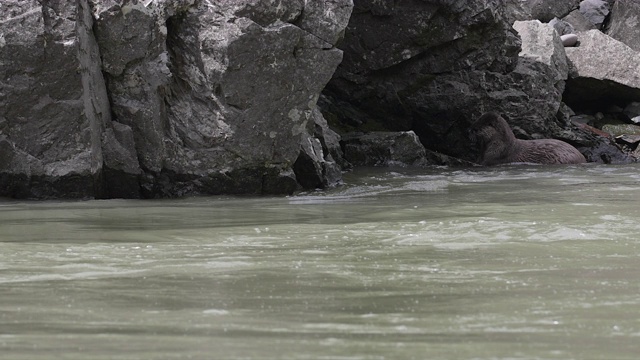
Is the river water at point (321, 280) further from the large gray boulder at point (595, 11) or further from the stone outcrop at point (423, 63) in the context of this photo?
the large gray boulder at point (595, 11)

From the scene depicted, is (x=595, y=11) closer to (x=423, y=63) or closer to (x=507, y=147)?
(x=423, y=63)

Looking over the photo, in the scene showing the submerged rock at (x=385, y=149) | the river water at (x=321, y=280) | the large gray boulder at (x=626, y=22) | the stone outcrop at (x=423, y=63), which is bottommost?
the river water at (x=321, y=280)

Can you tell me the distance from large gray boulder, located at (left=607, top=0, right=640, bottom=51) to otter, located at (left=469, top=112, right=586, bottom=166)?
718 cm

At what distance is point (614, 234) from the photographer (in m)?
5.23

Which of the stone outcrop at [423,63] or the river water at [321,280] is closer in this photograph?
the river water at [321,280]

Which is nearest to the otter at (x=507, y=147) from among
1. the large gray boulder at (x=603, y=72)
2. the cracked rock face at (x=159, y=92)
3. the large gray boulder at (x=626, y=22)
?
the large gray boulder at (x=603, y=72)

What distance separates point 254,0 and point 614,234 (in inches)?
145

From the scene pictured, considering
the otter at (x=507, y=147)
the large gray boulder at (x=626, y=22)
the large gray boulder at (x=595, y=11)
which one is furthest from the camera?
the large gray boulder at (x=595, y=11)

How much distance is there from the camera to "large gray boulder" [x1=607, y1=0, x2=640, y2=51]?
18766 millimetres

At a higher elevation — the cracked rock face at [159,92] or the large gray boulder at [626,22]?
the large gray boulder at [626,22]

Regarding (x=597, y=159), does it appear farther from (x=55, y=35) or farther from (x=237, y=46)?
(x=55, y=35)

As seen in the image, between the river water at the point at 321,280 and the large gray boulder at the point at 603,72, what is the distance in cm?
862

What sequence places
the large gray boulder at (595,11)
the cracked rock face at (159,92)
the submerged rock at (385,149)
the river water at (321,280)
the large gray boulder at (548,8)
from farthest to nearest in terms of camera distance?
the large gray boulder at (595,11) → the large gray boulder at (548,8) → the submerged rock at (385,149) → the cracked rock face at (159,92) → the river water at (321,280)

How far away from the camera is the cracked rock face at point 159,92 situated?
23.7ft
